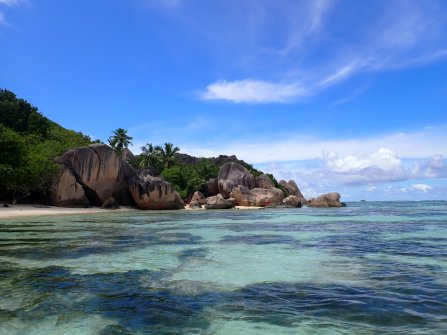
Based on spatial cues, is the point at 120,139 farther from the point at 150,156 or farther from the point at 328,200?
the point at 328,200

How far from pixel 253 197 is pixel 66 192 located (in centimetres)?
2753

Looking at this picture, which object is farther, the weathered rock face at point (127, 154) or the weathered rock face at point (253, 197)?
the weathered rock face at point (127, 154)

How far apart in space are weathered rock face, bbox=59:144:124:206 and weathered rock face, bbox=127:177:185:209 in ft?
6.99

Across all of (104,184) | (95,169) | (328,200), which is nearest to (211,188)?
(328,200)

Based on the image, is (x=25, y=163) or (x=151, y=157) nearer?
(x=25, y=163)

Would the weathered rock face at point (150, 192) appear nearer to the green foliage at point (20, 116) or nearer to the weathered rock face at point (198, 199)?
the weathered rock face at point (198, 199)

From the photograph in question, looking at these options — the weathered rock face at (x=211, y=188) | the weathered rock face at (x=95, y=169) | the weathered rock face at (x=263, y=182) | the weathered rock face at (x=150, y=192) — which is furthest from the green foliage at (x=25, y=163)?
the weathered rock face at (x=263, y=182)

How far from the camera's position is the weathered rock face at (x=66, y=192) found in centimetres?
3491

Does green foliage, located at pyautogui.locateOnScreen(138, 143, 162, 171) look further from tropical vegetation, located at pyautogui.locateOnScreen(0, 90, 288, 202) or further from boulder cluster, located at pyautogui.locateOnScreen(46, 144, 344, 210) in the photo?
boulder cluster, located at pyautogui.locateOnScreen(46, 144, 344, 210)

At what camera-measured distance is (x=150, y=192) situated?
4181cm

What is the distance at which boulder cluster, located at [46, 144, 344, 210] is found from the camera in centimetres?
3578

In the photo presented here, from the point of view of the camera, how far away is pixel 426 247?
12094mm

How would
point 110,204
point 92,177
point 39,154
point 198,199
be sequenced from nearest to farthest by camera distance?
point 39,154 < point 92,177 < point 110,204 < point 198,199

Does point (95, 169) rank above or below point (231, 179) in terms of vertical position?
below
